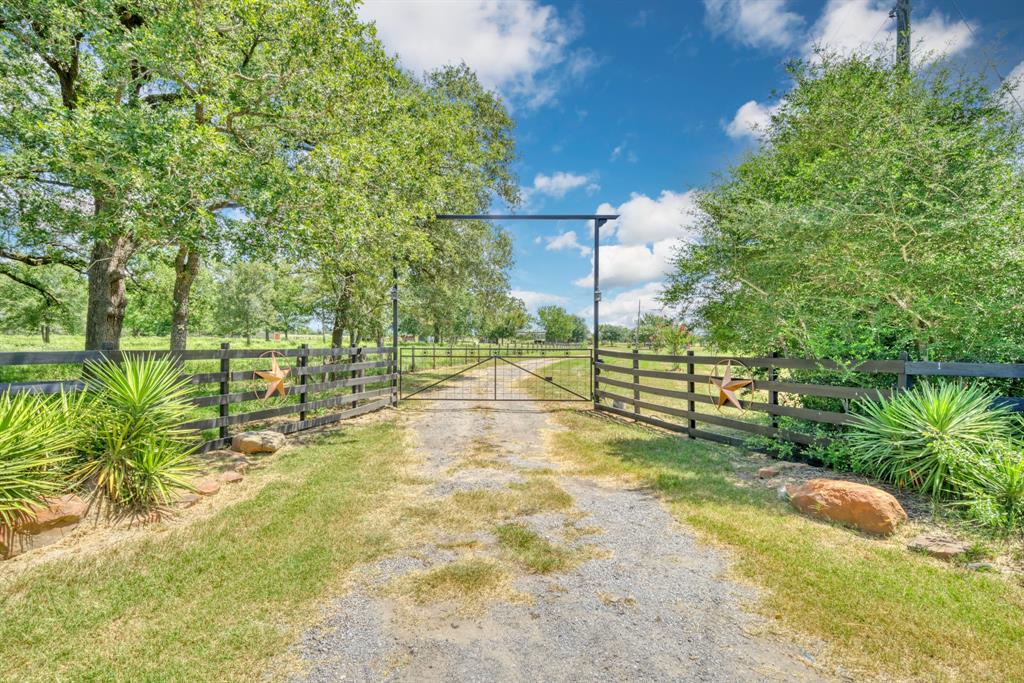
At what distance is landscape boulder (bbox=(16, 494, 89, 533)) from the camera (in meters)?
3.47

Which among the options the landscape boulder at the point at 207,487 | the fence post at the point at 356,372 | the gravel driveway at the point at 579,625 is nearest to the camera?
the gravel driveway at the point at 579,625

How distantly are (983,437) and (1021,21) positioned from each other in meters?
9.54

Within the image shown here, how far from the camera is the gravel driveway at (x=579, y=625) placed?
7.42 feet

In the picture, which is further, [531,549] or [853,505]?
[853,505]

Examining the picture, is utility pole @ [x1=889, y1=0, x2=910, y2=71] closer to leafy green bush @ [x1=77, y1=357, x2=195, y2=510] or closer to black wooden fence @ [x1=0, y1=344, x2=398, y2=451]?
black wooden fence @ [x1=0, y1=344, x2=398, y2=451]

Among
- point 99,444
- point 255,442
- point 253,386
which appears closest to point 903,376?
point 255,442

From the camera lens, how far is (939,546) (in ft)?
11.2

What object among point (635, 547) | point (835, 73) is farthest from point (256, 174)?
point (835, 73)

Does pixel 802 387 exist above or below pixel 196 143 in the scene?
below

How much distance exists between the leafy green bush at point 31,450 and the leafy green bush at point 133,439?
0.66 feet

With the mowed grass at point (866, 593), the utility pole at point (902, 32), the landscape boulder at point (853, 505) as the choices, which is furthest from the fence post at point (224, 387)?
the utility pole at point (902, 32)

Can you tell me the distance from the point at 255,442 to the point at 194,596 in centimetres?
378

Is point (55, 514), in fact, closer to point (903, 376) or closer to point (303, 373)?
point (303, 373)

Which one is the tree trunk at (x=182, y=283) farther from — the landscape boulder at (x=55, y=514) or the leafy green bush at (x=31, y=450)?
the landscape boulder at (x=55, y=514)
